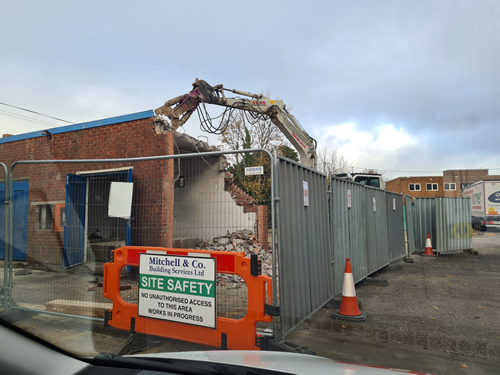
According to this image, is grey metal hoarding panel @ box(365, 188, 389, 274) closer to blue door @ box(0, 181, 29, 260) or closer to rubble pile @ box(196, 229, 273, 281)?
rubble pile @ box(196, 229, 273, 281)

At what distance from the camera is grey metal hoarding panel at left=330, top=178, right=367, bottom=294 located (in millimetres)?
6734

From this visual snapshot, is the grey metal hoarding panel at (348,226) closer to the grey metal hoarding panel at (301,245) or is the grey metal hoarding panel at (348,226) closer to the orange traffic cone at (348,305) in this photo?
the grey metal hoarding panel at (301,245)

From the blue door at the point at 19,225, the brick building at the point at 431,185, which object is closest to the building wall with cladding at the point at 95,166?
the blue door at the point at 19,225

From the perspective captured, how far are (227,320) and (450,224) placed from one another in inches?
489

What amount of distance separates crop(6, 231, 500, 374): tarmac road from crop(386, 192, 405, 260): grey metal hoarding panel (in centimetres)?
268

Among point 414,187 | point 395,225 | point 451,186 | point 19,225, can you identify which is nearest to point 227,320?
point 19,225

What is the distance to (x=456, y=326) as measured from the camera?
5648 mm

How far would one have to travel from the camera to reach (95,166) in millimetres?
10094

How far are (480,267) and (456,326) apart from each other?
6643mm

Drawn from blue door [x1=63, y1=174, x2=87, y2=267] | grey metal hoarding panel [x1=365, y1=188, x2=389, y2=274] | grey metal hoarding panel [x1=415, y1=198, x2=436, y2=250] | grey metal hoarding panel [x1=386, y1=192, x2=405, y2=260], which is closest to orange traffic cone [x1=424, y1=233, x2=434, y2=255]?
grey metal hoarding panel [x1=415, y1=198, x2=436, y2=250]

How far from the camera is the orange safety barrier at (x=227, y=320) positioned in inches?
162

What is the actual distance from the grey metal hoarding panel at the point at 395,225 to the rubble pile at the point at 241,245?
13.6 ft

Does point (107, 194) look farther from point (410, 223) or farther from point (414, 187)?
point (414, 187)

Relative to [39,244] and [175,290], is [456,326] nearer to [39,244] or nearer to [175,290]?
[175,290]
